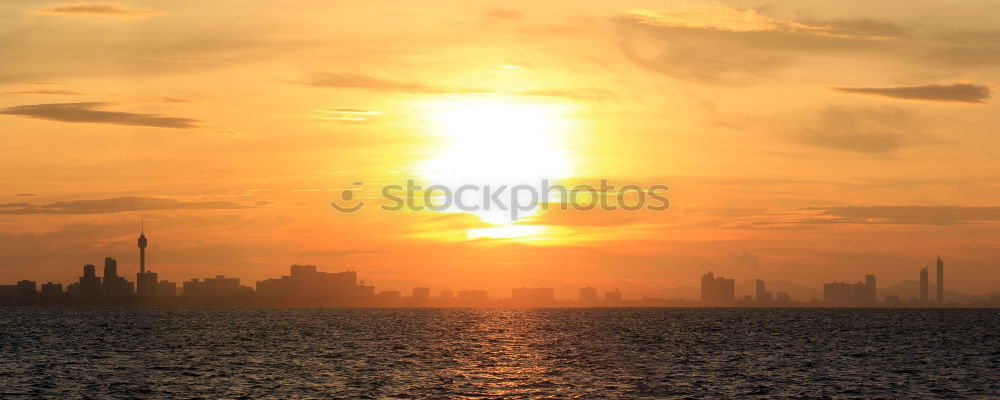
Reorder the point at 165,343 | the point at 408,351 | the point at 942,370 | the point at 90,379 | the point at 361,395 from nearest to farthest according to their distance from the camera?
the point at 361,395
the point at 90,379
the point at 942,370
the point at 408,351
the point at 165,343

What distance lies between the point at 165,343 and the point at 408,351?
46.9m

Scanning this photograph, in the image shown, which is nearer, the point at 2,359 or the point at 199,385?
the point at 199,385

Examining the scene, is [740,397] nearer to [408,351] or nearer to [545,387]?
[545,387]

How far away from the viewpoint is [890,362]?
420ft

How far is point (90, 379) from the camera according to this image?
343 ft

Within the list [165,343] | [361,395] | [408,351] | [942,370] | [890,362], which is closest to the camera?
[361,395]

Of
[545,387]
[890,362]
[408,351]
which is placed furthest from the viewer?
[408,351]

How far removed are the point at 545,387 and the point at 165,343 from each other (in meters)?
91.3

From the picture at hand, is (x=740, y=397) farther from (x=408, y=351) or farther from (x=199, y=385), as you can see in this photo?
(x=408, y=351)

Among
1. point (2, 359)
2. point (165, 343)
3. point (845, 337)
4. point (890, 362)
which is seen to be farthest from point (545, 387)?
point (845, 337)

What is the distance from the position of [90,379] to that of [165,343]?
64813mm

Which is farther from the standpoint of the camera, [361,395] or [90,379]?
[90,379]

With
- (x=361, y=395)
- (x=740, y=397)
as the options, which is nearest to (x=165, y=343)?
(x=361, y=395)

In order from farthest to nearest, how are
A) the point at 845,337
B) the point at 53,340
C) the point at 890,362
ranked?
the point at 845,337, the point at 53,340, the point at 890,362
